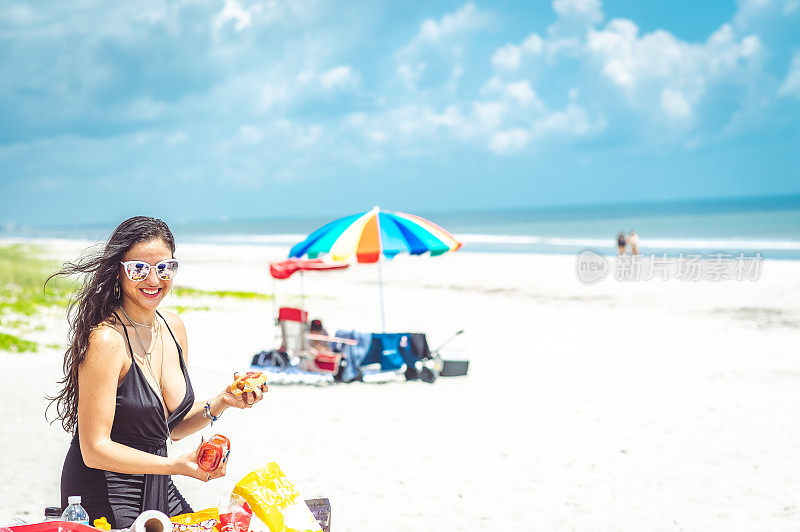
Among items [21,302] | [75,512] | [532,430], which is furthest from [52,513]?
[21,302]

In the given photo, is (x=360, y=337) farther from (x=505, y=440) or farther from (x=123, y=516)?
(x=123, y=516)

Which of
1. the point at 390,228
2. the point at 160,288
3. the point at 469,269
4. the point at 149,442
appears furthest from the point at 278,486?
the point at 469,269

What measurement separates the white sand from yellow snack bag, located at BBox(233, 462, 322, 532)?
8.43ft

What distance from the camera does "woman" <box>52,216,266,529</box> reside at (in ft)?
7.66

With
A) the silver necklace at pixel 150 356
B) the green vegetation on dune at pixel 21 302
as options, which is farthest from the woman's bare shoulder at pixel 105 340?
the green vegetation on dune at pixel 21 302

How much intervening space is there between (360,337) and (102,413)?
7188 mm

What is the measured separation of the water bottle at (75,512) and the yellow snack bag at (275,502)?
48cm

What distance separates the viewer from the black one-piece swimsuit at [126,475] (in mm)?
2455

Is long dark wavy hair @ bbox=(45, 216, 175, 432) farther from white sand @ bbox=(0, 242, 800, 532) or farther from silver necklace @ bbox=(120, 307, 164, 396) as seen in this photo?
white sand @ bbox=(0, 242, 800, 532)

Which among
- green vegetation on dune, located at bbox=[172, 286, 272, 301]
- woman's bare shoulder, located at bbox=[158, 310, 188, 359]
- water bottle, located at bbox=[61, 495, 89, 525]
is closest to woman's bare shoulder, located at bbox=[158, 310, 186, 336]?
woman's bare shoulder, located at bbox=[158, 310, 188, 359]

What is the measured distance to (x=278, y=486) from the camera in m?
2.21

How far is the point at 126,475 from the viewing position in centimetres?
252

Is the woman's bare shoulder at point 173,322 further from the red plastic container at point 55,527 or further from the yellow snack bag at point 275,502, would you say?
the red plastic container at point 55,527

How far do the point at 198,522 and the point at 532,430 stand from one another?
15.8 feet
